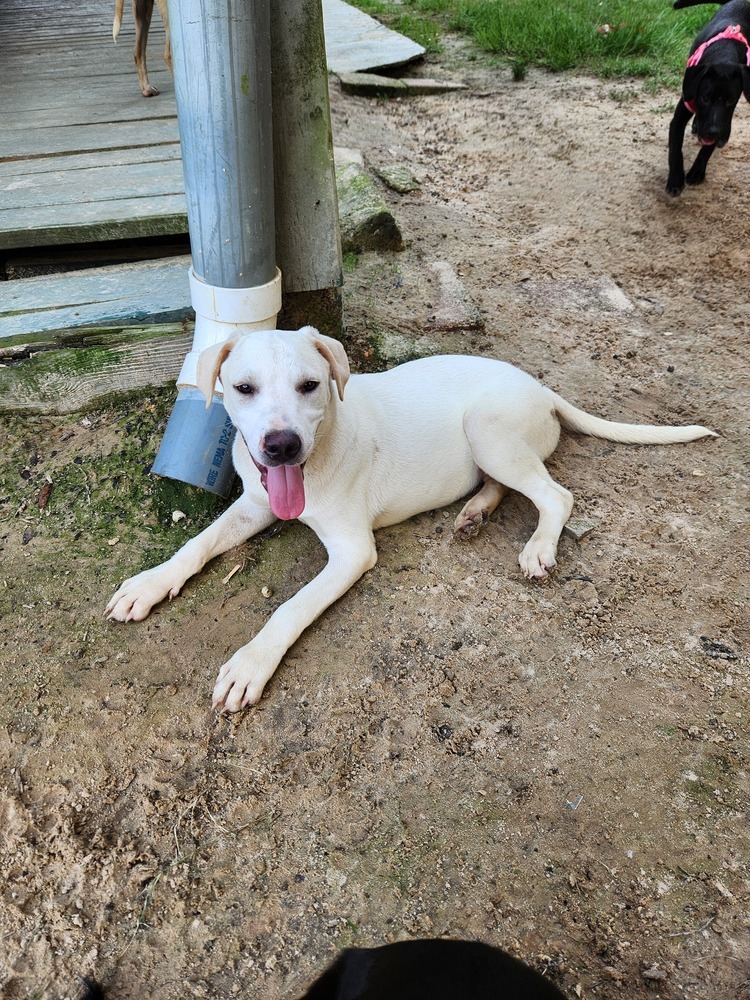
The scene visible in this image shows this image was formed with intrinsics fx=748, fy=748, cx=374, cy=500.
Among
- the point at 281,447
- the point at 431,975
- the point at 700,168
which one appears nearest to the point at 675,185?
the point at 700,168

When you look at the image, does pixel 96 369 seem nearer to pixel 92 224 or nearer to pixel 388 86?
pixel 92 224

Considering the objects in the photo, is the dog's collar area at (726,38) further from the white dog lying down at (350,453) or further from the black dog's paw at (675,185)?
the white dog lying down at (350,453)

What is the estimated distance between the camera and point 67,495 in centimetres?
311

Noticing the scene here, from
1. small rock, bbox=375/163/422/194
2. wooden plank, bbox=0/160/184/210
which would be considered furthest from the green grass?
wooden plank, bbox=0/160/184/210

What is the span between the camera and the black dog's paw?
5.70 meters

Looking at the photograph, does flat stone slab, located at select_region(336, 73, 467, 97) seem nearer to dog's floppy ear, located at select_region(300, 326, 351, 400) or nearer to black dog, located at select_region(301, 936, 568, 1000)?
dog's floppy ear, located at select_region(300, 326, 351, 400)

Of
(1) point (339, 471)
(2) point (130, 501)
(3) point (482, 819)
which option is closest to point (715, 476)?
(1) point (339, 471)

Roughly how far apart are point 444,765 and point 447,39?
382 inches

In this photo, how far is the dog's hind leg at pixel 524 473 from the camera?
9.81ft

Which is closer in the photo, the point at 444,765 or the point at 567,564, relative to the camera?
the point at 444,765

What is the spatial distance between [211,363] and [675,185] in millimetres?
4728

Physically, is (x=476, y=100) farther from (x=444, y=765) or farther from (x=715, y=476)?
(x=444, y=765)

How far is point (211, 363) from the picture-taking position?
2.48m

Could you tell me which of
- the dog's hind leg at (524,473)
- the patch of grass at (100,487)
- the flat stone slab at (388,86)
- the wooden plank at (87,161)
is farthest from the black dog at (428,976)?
the flat stone slab at (388,86)
